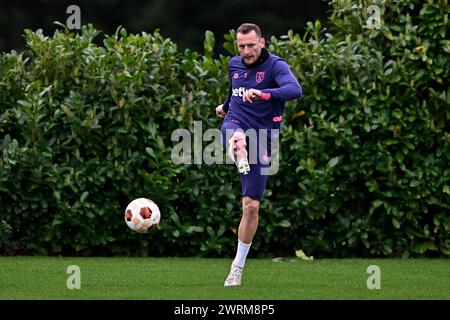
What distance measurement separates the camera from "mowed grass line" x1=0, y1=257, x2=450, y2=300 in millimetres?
7523

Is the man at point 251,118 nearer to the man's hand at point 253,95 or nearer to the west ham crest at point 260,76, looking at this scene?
the west ham crest at point 260,76

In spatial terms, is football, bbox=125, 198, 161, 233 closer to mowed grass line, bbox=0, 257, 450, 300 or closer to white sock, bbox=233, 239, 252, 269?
mowed grass line, bbox=0, 257, 450, 300

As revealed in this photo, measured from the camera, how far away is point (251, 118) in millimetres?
8133

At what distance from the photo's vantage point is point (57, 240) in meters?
10.3

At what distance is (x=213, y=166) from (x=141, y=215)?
4.49 feet

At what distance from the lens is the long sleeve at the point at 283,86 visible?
306 inches

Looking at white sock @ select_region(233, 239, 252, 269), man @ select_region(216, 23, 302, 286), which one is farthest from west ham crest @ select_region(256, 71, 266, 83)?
white sock @ select_region(233, 239, 252, 269)

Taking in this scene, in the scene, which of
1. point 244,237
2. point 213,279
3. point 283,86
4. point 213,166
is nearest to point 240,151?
point 283,86

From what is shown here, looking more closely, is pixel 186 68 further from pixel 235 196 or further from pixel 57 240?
pixel 57 240

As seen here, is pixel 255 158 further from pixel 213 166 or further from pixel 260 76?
pixel 213 166

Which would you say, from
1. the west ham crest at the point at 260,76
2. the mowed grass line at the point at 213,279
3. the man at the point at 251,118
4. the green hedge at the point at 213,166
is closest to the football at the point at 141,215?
the mowed grass line at the point at 213,279

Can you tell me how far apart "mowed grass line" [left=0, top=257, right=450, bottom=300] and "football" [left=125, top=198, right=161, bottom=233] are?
391mm

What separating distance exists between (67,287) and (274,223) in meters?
3.08

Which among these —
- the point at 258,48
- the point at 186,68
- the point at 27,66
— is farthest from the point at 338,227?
the point at 27,66
